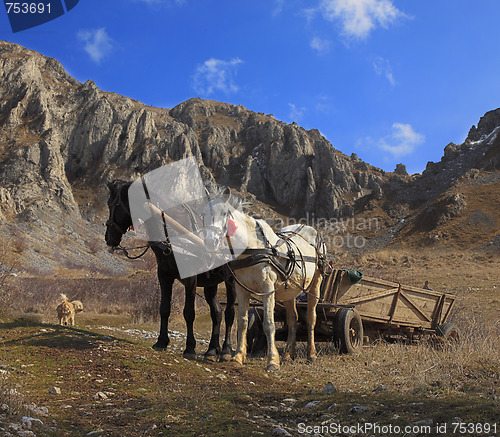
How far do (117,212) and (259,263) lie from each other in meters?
2.66

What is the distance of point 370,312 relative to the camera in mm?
9422

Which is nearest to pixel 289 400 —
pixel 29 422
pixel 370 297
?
pixel 29 422

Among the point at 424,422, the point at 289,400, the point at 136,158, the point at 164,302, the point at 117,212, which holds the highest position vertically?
the point at 136,158

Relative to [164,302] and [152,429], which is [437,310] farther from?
[152,429]

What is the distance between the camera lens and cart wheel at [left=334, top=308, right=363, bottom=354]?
8.34 m

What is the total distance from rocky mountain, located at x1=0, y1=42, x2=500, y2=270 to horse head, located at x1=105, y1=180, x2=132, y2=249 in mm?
32756

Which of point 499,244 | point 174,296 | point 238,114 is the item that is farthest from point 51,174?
point 238,114

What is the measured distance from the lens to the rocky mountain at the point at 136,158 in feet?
197

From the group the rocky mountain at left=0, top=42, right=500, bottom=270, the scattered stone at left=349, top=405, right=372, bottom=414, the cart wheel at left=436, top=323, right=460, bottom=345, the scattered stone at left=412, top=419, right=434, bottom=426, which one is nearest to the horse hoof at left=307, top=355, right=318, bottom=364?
the cart wheel at left=436, top=323, right=460, bottom=345

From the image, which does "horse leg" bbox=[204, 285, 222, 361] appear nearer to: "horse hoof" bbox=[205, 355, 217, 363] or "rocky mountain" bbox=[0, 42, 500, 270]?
"horse hoof" bbox=[205, 355, 217, 363]

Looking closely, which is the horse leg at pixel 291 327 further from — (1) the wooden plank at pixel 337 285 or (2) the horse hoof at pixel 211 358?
(2) the horse hoof at pixel 211 358

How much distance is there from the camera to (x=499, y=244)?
49.1m

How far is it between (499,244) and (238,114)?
109 m

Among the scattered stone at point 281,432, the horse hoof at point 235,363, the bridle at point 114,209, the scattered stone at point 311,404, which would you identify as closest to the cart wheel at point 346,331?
the horse hoof at point 235,363
